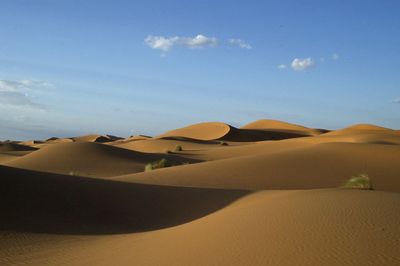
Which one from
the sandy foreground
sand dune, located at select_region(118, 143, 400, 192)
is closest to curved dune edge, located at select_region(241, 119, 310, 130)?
sand dune, located at select_region(118, 143, 400, 192)

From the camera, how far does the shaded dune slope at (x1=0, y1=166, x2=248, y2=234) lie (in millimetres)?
10992

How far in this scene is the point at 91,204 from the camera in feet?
42.4

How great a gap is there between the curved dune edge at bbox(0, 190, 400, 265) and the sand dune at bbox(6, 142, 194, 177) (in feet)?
62.2

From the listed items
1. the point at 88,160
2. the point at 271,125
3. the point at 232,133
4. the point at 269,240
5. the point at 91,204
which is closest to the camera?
the point at 269,240

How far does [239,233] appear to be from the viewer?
7.65m

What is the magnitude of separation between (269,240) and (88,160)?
1045 inches

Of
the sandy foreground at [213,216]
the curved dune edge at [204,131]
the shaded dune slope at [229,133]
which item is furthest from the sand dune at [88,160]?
Result: the curved dune edge at [204,131]

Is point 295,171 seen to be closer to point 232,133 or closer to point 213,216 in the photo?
point 213,216

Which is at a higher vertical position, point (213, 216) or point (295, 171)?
point (295, 171)

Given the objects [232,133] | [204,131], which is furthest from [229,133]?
[204,131]

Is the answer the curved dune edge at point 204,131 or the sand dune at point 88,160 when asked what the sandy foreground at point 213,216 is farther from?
the curved dune edge at point 204,131

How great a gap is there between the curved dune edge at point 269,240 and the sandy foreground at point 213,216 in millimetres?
16

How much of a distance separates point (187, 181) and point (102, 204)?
20.6 ft

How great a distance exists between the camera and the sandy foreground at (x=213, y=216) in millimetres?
6531
